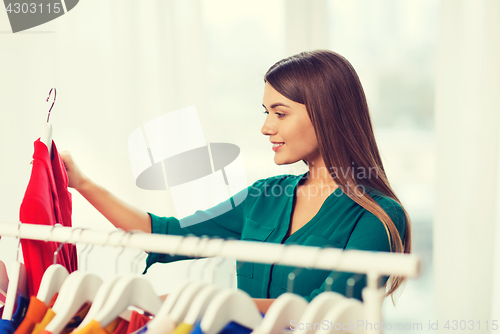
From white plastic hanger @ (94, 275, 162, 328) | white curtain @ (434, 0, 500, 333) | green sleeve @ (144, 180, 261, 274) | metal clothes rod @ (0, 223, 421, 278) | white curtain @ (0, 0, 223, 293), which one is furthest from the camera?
white curtain @ (0, 0, 223, 293)

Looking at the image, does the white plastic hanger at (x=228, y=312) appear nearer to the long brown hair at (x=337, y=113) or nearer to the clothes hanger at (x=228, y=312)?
the clothes hanger at (x=228, y=312)

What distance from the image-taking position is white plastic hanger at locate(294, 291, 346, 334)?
556 mm

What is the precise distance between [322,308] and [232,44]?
4.98 ft

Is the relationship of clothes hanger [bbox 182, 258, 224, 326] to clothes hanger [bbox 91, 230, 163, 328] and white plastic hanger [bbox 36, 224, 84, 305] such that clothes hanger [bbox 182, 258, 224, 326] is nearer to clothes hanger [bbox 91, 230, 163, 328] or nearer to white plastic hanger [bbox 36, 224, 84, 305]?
clothes hanger [bbox 91, 230, 163, 328]

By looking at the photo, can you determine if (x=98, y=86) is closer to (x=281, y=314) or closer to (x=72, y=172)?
(x=72, y=172)

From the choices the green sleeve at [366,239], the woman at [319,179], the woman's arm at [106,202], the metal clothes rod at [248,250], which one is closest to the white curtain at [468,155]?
the woman at [319,179]

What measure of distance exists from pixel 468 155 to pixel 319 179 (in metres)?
0.72

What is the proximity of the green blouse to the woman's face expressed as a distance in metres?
0.13

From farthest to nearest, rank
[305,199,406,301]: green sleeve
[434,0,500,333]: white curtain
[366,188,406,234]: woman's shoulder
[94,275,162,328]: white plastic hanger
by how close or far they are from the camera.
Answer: [434,0,500,333]: white curtain < [366,188,406,234]: woman's shoulder < [305,199,406,301]: green sleeve < [94,275,162,328]: white plastic hanger

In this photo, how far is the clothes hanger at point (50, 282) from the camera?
2.39 feet

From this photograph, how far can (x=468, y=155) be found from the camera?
1603 millimetres

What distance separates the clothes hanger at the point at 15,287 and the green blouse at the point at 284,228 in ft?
1.03

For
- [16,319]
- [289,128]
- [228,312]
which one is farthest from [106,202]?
[228,312]

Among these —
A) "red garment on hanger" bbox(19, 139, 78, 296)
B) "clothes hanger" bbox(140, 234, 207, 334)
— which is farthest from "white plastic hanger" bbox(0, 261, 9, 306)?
"clothes hanger" bbox(140, 234, 207, 334)
